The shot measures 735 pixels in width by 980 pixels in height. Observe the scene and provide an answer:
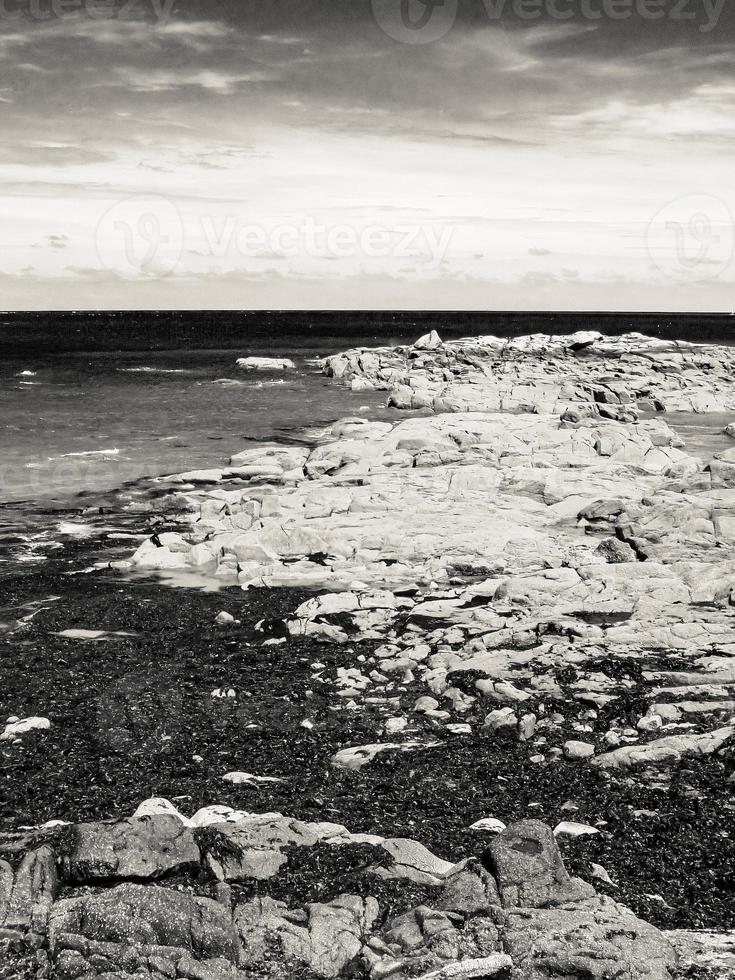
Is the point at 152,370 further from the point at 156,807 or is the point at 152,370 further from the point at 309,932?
the point at 309,932

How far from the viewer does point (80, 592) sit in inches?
Answer: 693

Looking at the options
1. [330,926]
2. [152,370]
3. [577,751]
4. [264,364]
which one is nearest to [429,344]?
[264,364]

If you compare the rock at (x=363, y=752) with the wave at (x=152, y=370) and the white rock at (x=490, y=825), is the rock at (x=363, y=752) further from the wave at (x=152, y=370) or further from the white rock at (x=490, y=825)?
the wave at (x=152, y=370)

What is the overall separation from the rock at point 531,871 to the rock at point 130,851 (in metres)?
2.73

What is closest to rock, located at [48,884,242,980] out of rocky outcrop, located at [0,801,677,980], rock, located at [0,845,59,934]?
rocky outcrop, located at [0,801,677,980]

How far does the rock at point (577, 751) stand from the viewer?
10.9 meters

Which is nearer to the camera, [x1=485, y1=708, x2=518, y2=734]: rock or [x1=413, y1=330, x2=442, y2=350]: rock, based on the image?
[x1=485, y1=708, x2=518, y2=734]: rock

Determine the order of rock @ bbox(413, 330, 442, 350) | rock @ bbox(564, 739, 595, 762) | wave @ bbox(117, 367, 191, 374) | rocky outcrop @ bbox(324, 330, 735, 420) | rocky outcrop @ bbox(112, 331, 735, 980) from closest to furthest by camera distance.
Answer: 1. rocky outcrop @ bbox(112, 331, 735, 980)
2. rock @ bbox(564, 739, 595, 762)
3. rocky outcrop @ bbox(324, 330, 735, 420)
4. wave @ bbox(117, 367, 191, 374)
5. rock @ bbox(413, 330, 442, 350)

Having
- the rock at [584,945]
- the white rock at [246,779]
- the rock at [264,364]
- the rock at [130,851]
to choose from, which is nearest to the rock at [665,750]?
the rock at [584,945]

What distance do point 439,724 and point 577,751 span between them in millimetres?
1883

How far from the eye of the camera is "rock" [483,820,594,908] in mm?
7406

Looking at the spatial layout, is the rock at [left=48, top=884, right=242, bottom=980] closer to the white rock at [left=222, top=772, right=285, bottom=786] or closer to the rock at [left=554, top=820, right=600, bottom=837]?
the white rock at [left=222, top=772, right=285, bottom=786]

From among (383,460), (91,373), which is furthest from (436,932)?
(91,373)

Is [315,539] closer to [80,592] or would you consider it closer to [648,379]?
[80,592]
